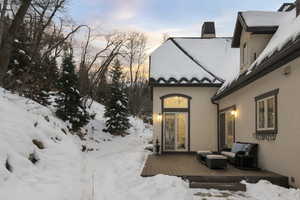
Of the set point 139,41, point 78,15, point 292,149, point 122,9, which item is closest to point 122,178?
point 292,149

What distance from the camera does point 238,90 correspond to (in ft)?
34.1

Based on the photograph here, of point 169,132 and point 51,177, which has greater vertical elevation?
point 169,132

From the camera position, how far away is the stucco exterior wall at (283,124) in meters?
6.16

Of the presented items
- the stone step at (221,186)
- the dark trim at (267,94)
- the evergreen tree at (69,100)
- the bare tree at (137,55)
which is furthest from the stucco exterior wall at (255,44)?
the bare tree at (137,55)

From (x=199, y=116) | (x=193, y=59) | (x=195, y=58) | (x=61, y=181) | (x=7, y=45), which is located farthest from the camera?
(x=195, y=58)

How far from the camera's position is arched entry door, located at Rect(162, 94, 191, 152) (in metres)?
13.9

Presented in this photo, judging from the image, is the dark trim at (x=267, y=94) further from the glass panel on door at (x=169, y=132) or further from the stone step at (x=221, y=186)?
the glass panel on door at (x=169, y=132)

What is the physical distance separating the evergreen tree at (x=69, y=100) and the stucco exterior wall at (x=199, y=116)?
17.1 feet

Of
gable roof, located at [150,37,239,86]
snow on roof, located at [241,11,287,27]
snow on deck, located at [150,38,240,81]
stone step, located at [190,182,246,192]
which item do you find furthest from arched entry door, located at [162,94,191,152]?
stone step, located at [190,182,246,192]

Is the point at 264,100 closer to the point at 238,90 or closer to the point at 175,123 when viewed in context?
the point at 238,90

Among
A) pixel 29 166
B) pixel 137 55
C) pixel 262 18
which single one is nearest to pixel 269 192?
pixel 29 166

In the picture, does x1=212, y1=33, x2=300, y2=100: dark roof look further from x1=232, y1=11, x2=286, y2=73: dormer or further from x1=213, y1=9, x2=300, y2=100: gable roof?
x1=232, y1=11, x2=286, y2=73: dormer

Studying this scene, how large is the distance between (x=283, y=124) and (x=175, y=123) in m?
7.40

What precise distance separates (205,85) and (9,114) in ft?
30.5
